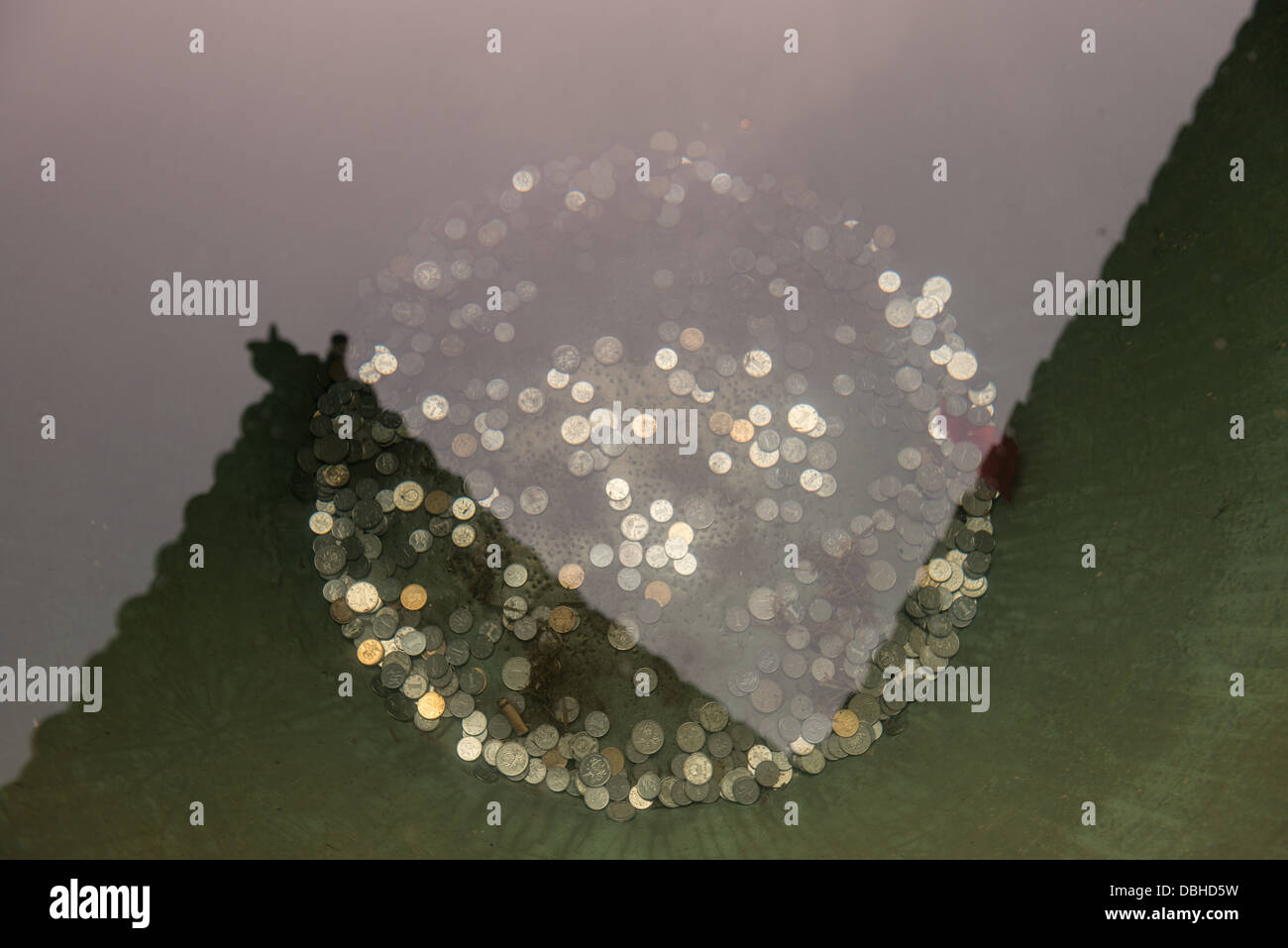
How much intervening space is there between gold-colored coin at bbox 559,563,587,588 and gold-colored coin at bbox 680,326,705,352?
76 centimetres

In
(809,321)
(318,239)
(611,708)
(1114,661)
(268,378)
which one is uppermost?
(318,239)

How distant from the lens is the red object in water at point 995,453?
204 centimetres

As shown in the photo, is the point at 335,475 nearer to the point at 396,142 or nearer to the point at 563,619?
the point at 563,619

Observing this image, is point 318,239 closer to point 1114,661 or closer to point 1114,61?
point 1114,61

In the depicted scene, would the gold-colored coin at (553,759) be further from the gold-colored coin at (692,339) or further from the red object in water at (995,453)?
the red object in water at (995,453)

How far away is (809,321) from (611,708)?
1334 millimetres

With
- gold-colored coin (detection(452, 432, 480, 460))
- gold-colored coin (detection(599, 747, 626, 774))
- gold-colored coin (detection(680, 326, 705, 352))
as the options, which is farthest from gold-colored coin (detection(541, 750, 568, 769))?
gold-colored coin (detection(680, 326, 705, 352))

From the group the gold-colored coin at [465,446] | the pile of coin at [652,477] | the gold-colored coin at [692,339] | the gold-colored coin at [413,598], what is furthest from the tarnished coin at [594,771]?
the gold-colored coin at [692,339]

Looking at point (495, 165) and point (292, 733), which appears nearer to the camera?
point (292, 733)

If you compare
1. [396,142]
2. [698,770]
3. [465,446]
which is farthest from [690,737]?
[396,142]

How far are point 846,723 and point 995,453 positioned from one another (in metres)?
0.92

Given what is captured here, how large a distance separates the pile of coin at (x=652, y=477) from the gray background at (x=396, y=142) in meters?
0.17
